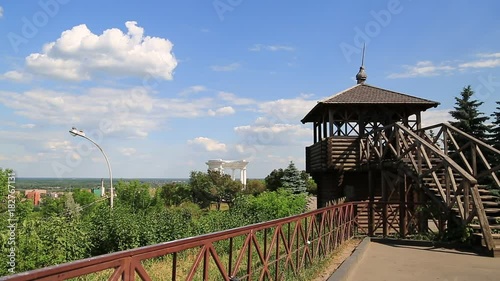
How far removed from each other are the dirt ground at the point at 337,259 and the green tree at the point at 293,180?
26.9 metres

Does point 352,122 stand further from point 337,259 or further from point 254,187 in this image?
point 254,187

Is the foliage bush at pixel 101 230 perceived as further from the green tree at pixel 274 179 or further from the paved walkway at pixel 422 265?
the green tree at pixel 274 179

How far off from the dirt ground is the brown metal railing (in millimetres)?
181

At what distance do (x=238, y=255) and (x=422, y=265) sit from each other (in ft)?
16.4

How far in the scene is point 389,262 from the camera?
8.57m

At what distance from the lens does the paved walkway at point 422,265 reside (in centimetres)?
726

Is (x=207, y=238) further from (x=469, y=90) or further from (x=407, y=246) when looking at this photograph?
(x=469, y=90)

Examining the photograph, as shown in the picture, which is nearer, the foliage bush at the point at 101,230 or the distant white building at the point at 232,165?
the foliage bush at the point at 101,230

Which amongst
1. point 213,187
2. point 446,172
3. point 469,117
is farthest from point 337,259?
point 213,187

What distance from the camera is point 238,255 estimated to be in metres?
4.83

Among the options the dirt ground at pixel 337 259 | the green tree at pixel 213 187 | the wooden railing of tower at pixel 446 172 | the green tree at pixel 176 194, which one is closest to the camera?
the dirt ground at pixel 337 259

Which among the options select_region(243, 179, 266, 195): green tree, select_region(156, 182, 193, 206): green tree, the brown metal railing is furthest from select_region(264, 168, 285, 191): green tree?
the brown metal railing

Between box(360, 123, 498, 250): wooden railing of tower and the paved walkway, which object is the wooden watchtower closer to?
box(360, 123, 498, 250): wooden railing of tower

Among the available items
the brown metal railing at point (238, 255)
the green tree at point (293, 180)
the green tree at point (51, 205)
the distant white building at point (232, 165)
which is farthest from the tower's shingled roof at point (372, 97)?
the distant white building at point (232, 165)
